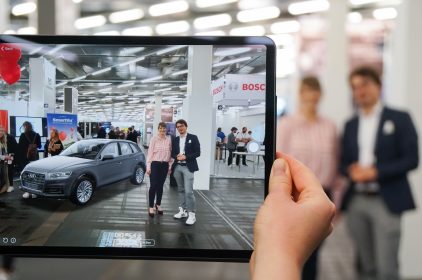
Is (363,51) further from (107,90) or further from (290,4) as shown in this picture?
(107,90)

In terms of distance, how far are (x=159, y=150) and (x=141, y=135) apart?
0.13 feet

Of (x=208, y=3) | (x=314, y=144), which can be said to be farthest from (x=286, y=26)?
(x=314, y=144)

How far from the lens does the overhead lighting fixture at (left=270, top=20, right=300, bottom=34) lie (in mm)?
4367

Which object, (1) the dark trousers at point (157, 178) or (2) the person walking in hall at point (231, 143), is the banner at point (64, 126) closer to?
(1) the dark trousers at point (157, 178)

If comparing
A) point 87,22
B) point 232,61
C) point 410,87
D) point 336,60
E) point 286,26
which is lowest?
point 232,61

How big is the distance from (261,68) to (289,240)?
11.2 inches

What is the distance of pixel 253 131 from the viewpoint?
0.71 meters

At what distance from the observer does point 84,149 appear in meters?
0.75

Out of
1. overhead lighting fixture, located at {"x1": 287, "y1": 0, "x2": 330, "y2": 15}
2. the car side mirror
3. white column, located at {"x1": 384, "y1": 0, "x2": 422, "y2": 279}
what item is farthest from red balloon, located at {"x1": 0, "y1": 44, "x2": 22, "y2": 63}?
overhead lighting fixture, located at {"x1": 287, "y1": 0, "x2": 330, "y2": 15}

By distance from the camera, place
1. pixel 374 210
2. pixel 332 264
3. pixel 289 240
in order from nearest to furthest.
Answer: pixel 289 240 < pixel 374 210 < pixel 332 264

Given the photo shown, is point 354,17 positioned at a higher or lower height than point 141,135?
higher

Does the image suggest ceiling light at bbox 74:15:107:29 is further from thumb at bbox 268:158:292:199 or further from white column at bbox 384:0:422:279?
white column at bbox 384:0:422:279

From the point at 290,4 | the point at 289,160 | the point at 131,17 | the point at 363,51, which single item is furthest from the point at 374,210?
the point at 131,17

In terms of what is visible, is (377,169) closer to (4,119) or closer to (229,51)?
(229,51)
